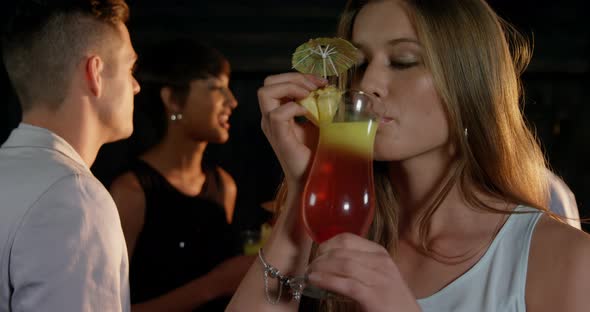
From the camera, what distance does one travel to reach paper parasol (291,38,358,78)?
1642 mm

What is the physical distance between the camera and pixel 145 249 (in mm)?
3168

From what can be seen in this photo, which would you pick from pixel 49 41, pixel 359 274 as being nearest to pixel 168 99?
pixel 49 41

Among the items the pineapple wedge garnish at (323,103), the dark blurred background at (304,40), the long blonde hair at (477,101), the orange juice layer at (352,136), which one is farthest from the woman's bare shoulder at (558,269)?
the dark blurred background at (304,40)

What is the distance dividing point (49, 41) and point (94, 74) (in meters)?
0.20

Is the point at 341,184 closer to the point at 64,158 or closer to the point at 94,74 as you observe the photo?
the point at 64,158

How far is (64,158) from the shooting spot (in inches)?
79.6

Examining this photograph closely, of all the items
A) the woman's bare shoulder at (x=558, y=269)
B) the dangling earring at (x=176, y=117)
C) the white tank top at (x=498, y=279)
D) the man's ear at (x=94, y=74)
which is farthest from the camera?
the dangling earring at (x=176, y=117)

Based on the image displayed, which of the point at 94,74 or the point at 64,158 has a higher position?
the point at 94,74

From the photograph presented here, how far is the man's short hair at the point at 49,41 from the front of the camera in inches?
92.9

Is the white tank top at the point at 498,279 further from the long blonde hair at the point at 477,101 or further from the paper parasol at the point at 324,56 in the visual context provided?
the paper parasol at the point at 324,56

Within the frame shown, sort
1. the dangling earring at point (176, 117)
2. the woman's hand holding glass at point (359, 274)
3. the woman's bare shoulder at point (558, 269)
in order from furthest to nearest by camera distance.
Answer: the dangling earring at point (176, 117)
the woman's bare shoulder at point (558, 269)
the woman's hand holding glass at point (359, 274)

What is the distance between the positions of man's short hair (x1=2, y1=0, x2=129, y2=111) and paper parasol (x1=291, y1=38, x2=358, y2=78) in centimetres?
102

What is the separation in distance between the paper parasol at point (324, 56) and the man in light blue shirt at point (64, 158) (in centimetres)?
70

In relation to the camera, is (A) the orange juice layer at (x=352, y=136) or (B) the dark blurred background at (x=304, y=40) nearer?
(A) the orange juice layer at (x=352, y=136)
